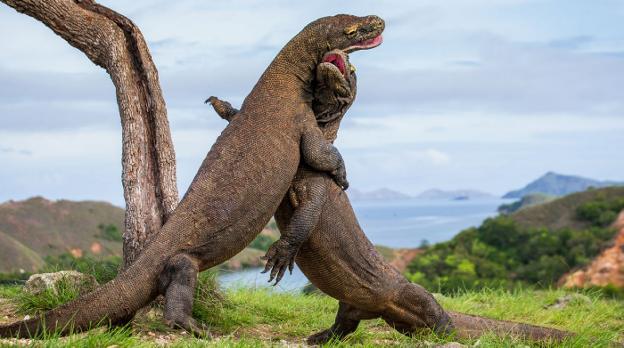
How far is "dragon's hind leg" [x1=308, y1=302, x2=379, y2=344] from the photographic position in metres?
8.05

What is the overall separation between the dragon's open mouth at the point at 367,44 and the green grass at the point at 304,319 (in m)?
2.50

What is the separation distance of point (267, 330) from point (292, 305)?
5.87ft

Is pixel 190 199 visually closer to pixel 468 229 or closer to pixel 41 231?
pixel 41 231

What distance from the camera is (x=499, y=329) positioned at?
27.0 feet

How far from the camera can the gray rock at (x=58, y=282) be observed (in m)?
9.30

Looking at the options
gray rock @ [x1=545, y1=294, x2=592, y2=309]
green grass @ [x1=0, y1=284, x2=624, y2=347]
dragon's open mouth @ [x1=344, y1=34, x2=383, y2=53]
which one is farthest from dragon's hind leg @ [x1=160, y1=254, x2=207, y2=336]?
gray rock @ [x1=545, y1=294, x2=592, y2=309]

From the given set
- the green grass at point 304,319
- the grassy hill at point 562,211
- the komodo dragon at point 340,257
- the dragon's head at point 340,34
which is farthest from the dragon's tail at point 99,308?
the grassy hill at point 562,211

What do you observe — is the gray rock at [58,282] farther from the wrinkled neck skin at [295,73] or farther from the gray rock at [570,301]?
the gray rock at [570,301]

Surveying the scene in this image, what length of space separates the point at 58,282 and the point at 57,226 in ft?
46.9

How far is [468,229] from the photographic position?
29938mm

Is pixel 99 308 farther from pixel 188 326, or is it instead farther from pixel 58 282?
pixel 58 282

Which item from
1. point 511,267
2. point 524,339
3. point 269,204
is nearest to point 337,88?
point 269,204

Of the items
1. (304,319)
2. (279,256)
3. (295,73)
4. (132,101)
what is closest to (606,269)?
(304,319)

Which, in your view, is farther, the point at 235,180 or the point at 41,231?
the point at 41,231
